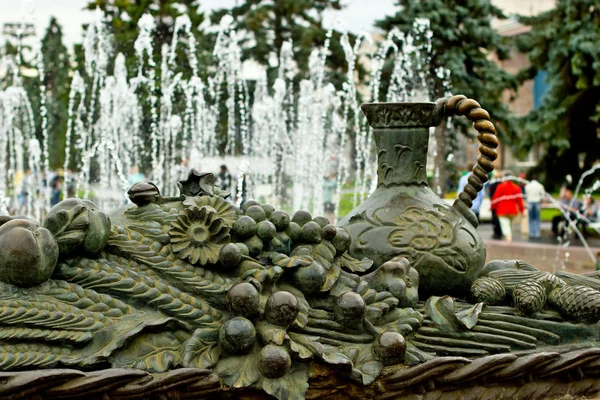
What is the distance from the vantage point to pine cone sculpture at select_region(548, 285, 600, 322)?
239cm

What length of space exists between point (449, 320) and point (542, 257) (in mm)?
6173

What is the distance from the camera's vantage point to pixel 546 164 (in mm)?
14375

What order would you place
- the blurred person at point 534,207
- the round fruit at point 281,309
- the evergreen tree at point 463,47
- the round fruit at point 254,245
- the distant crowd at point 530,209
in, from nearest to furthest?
the round fruit at point 281,309, the round fruit at point 254,245, the distant crowd at point 530,209, the blurred person at point 534,207, the evergreen tree at point 463,47

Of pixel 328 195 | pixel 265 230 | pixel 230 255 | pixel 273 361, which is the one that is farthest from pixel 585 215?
pixel 273 361

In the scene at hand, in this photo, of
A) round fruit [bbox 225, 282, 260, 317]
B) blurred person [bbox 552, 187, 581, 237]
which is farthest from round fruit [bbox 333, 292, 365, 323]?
blurred person [bbox 552, 187, 581, 237]

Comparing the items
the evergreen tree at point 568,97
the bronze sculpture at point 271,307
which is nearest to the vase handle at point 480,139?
the bronze sculpture at point 271,307

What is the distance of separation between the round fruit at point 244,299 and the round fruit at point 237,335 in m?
0.03

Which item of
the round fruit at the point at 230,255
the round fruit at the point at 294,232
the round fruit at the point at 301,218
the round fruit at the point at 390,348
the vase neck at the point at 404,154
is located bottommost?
the round fruit at the point at 390,348

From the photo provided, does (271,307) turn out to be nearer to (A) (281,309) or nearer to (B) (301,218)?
(A) (281,309)

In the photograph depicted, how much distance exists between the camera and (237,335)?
6.45 ft

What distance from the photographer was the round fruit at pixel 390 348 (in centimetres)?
211

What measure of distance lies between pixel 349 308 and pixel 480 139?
914 millimetres

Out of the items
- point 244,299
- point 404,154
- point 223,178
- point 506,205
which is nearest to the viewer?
point 244,299

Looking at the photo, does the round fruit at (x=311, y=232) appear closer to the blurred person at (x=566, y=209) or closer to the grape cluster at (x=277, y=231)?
the grape cluster at (x=277, y=231)
